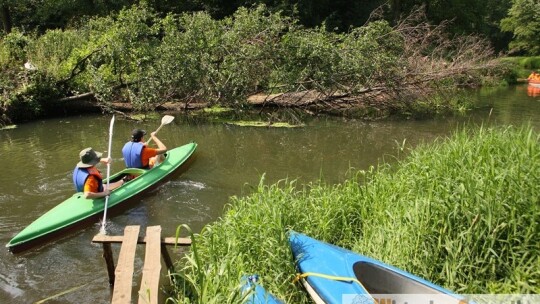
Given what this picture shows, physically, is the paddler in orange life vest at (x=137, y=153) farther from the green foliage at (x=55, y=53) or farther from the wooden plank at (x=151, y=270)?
the green foliage at (x=55, y=53)

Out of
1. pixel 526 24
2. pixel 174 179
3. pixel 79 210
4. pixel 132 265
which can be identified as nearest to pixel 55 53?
pixel 174 179

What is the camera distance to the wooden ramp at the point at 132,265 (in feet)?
11.2

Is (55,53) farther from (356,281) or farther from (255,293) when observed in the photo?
(356,281)

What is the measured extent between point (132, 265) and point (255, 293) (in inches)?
47.4

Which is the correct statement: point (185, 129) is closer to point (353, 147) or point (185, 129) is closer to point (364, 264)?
point (353, 147)

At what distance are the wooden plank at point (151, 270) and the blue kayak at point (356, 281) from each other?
3.89 ft

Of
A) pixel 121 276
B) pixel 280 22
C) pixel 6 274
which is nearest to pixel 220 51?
pixel 280 22

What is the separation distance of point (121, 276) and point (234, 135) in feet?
26.5

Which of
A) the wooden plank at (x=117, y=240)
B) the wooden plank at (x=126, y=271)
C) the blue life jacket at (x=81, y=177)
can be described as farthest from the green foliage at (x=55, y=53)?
the wooden plank at (x=126, y=271)

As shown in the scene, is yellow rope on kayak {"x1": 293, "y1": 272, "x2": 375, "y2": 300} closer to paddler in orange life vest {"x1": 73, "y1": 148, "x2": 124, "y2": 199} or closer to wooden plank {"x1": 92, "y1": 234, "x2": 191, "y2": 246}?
wooden plank {"x1": 92, "y1": 234, "x2": 191, "y2": 246}

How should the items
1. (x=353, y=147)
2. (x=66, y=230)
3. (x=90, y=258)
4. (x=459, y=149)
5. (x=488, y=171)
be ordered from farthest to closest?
(x=353, y=147) < (x=66, y=230) < (x=90, y=258) < (x=459, y=149) < (x=488, y=171)

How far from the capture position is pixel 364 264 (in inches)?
145

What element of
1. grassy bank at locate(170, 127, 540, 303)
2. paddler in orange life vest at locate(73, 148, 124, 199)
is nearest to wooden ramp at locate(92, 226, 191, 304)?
grassy bank at locate(170, 127, 540, 303)

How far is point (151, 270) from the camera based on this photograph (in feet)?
12.3
